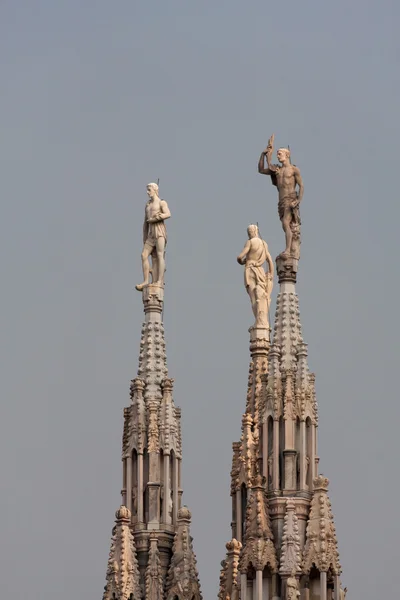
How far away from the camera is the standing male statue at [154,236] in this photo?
79.8 m

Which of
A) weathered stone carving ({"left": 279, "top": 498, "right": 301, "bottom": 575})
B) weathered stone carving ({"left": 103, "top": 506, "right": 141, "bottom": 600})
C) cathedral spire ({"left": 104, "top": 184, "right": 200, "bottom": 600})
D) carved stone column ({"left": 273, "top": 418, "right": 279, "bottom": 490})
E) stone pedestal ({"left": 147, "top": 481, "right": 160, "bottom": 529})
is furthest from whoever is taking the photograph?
stone pedestal ({"left": 147, "top": 481, "right": 160, "bottom": 529})

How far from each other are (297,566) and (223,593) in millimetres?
3269

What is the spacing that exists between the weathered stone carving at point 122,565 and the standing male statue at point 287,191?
7377 mm

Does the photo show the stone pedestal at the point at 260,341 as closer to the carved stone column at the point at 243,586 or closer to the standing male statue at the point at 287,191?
the standing male statue at the point at 287,191

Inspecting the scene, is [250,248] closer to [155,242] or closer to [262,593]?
[155,242]

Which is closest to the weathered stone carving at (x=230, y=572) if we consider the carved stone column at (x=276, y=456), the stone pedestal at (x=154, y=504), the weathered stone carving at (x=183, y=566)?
the weathered stone carving at (x=183, y=566)

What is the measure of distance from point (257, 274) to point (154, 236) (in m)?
2.85

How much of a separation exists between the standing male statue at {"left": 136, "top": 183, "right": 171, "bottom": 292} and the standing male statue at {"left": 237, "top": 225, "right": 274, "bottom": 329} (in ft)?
6.43

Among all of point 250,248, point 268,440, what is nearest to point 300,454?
point 268,440

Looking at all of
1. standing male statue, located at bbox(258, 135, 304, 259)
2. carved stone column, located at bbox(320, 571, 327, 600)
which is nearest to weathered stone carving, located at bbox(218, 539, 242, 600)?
carved stone column, located at bbox(320, 571, 327, 600)

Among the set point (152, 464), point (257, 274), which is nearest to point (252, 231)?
point (257, 274)

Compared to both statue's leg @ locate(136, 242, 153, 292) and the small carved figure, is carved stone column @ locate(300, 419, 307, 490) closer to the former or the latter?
the small carved figure

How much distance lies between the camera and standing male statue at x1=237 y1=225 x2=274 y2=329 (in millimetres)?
79000

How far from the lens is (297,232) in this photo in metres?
77.6
